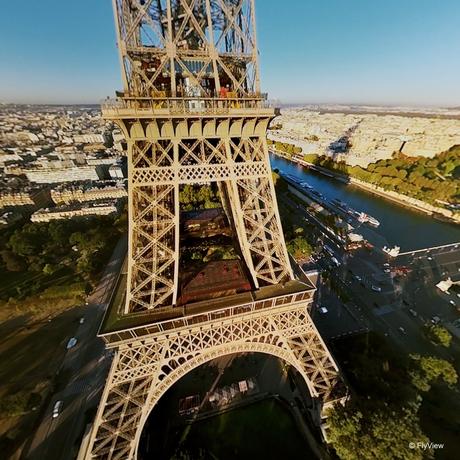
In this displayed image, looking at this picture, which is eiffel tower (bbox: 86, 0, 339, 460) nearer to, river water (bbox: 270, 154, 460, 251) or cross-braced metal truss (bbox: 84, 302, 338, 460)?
cross-braced metal truss (bbox: 84, 302, 338, 460)

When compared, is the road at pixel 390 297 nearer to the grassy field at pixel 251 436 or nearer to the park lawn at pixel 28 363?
the grassy field at pixel 251 436

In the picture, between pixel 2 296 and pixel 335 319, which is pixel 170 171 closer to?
pixel 335 319

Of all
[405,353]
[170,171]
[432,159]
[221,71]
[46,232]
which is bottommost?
[405,353]

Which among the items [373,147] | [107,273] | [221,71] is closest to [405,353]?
[221,71]

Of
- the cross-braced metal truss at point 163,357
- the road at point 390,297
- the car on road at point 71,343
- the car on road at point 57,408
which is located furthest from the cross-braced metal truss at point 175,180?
the road at point 390,297

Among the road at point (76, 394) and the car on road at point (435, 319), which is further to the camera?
the car on road at point (435, 319)

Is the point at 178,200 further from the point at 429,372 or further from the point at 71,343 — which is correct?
the point at 429,372

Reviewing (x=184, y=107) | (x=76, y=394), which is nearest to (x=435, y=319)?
(x=184, y=107)
